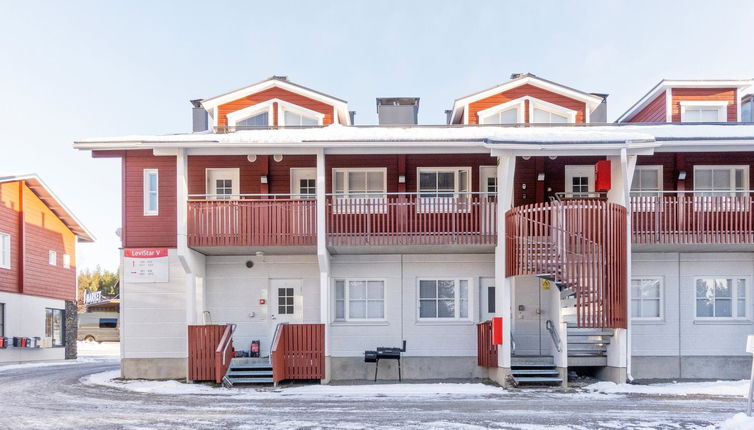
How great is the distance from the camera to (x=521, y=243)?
1470 centimetres

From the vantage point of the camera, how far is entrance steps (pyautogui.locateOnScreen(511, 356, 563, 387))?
48.4 feet

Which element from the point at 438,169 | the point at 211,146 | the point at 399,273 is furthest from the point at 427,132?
the point at 211,146

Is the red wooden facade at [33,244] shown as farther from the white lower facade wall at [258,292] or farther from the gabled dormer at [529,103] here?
the gabled dormer at [529,103]

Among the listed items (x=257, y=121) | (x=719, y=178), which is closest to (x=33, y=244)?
(x=257, y=121)

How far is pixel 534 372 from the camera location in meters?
15.0

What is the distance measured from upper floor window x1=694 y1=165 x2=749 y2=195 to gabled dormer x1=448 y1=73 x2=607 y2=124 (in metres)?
3.85

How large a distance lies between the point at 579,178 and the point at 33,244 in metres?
21.7

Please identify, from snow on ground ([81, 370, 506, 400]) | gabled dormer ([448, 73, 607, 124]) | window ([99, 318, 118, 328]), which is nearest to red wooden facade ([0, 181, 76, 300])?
snow on ground ([81, 370, 506, 400])

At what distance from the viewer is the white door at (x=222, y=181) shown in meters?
17.7

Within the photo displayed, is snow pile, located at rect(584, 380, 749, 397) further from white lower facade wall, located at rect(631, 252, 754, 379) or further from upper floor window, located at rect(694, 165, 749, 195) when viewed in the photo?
upper floor window, located at rect(694, 165, 749, 195)

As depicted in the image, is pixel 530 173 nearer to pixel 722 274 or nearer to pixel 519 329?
pixel 519 329

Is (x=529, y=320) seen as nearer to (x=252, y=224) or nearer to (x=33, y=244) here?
(x=252, y=224)

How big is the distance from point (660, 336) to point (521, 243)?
16.6 ft

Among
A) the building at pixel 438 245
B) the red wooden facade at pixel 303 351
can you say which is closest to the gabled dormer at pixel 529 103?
the building at pixel 438 245
